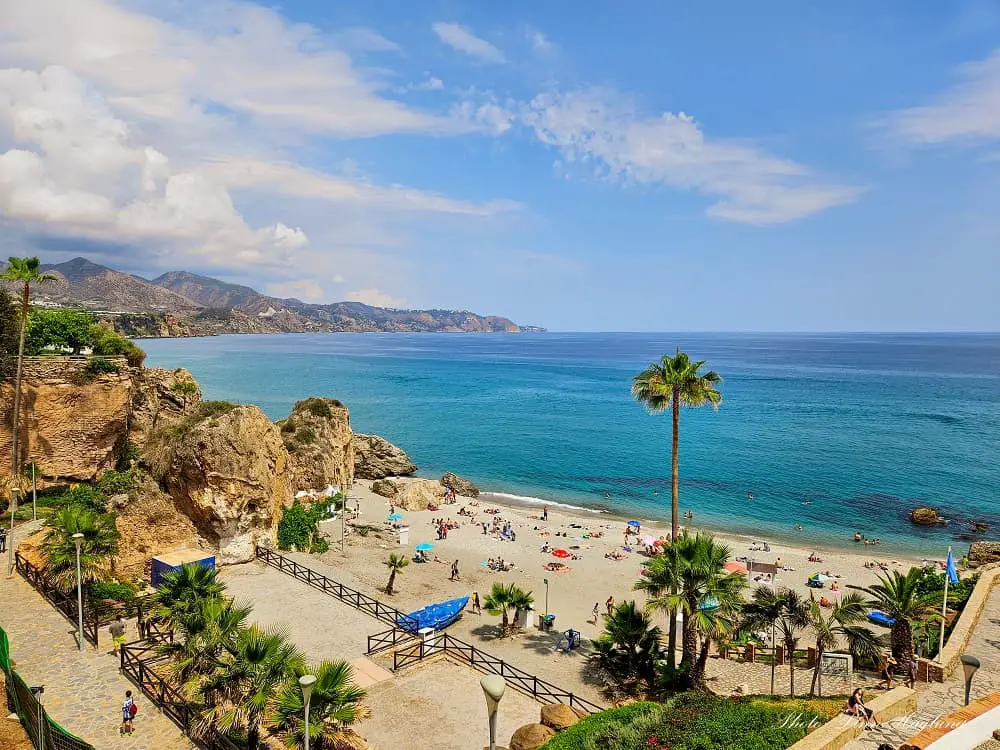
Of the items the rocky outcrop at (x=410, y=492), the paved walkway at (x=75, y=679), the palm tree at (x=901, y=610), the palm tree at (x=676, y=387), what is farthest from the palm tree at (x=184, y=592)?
the rocky outcrop at (x=410, y=492)

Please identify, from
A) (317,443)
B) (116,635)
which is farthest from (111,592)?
(317,443)

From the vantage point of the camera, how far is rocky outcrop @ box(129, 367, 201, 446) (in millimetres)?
32438

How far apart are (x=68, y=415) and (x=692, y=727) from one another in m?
30.1

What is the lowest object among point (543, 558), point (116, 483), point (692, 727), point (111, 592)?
point (543, 558)

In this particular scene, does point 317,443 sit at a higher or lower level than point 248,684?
lower

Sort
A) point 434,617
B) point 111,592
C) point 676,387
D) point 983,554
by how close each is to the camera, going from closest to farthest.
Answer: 1. point 111,592
2. point 434,617
3. point 676,387
4. point 983,554

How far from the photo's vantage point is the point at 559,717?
44.0ft

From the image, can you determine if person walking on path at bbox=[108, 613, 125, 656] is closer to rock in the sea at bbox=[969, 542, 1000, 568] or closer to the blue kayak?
the blue kayak

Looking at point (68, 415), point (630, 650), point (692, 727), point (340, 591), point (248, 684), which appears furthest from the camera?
point (68, 415)

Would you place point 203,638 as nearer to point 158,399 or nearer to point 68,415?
point 68,415

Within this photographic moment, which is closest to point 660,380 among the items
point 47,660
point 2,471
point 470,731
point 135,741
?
point 470,731

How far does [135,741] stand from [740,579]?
1450cm

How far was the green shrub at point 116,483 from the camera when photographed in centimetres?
2455

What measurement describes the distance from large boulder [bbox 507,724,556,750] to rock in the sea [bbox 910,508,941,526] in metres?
39.8
